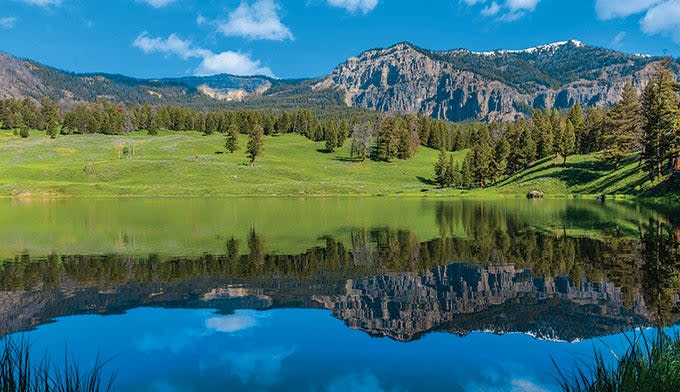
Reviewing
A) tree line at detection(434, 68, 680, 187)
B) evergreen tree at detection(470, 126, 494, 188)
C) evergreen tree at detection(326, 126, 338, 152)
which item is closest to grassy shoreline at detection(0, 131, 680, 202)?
tree line at detection(434, 68, 680, 187)

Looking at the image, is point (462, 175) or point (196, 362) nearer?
point (196, 362)

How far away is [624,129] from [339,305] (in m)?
106

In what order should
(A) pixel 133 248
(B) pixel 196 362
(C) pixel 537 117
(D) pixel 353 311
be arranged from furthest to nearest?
(C) pixel 537 117, (A) pixel 133 248, (D) pixel 353 311, (B) pixel 196 362

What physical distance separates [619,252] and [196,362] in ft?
87.8

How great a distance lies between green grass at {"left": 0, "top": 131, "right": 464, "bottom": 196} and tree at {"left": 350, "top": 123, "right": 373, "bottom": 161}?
425cm

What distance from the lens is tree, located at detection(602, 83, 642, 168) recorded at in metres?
102

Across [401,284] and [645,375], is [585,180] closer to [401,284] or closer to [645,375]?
[401,284]

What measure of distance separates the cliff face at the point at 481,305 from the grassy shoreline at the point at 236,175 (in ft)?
222

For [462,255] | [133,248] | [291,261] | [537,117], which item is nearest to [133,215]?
[133,248]

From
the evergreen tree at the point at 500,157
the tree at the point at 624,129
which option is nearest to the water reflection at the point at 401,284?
the tree at the point at 624,129

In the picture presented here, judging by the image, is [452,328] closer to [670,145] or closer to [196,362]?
[196,362]

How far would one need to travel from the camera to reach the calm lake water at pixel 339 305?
47.1 ft

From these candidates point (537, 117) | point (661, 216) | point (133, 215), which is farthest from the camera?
point (537, 117)

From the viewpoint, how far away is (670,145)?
82875 mm
